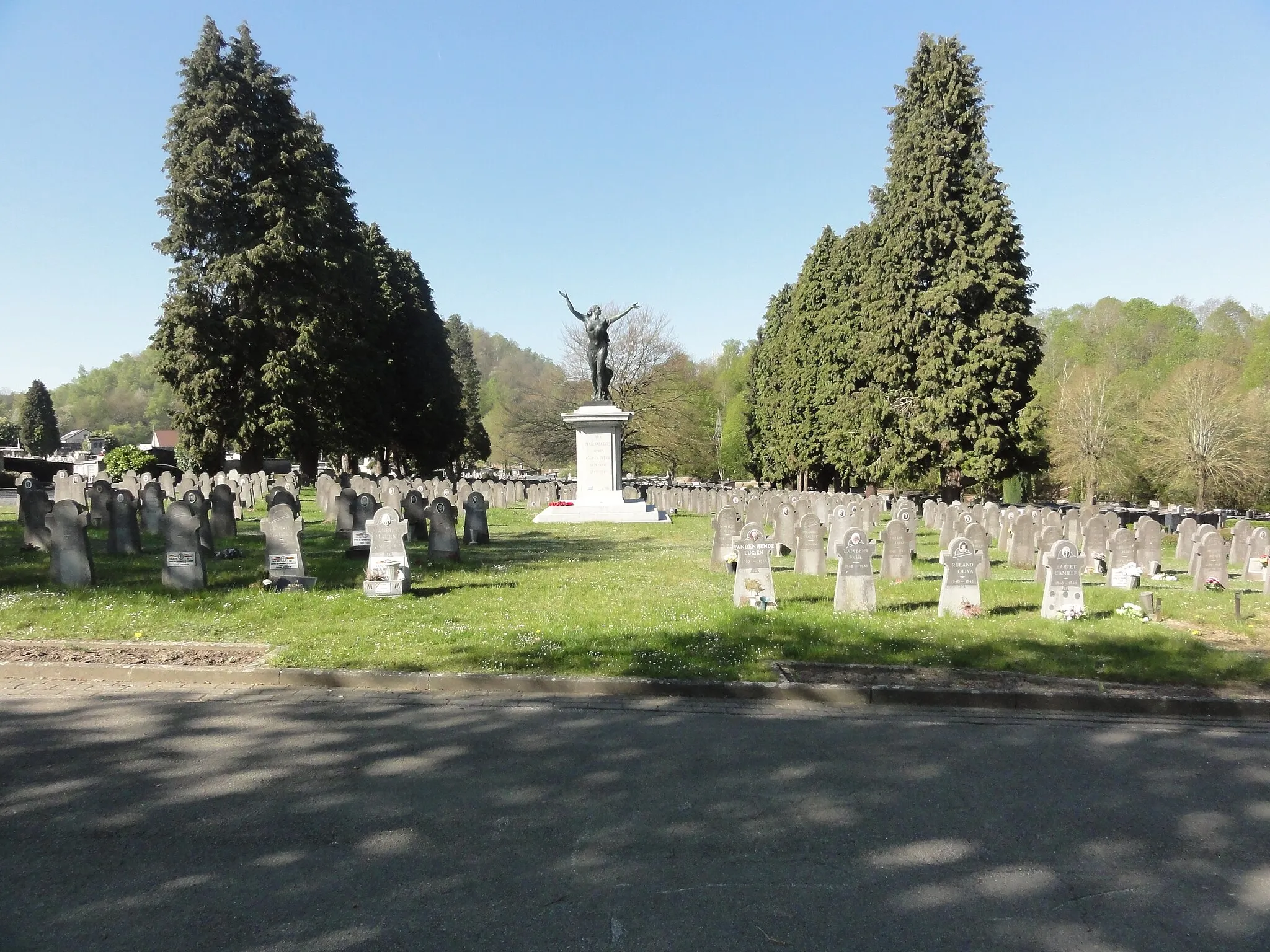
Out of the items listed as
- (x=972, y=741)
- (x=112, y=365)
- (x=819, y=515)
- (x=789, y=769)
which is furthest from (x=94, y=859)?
(x=112, y=365)

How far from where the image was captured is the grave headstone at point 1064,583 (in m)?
9.84

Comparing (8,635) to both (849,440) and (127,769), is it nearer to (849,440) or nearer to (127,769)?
(127,769)

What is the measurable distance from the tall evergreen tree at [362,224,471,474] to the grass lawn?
107ft

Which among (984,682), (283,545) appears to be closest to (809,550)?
(984,682)

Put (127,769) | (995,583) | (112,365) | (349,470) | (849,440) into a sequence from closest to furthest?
(127,769) < (995,583) < (849,440) < (349,470) < (112,365)

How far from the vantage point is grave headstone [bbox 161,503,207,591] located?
10922 mm

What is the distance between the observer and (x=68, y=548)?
11.0 meters

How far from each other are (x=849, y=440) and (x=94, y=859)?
34.7m

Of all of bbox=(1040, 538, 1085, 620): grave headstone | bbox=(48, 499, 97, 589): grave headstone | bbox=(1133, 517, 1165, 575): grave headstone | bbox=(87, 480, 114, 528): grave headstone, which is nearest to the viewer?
bbox=(1040, 538, 1085, 620): grave headstone

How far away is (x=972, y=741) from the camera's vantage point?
597 cm

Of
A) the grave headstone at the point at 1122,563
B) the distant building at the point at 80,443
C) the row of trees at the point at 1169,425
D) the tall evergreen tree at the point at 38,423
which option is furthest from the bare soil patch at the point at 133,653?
the tall evergreen tree at the point at 38,423

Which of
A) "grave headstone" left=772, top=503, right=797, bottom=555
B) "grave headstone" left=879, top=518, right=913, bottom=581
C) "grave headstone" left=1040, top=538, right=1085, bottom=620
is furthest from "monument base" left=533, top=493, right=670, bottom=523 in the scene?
"grave headstone" left=1040, top=538, right=1085, bottom=620

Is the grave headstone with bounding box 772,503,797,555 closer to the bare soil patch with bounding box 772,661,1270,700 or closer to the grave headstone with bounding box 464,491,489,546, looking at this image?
the grave headstone with bounding box 464,491,489,546

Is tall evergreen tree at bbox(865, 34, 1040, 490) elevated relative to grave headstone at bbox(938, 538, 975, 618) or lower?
elevated
